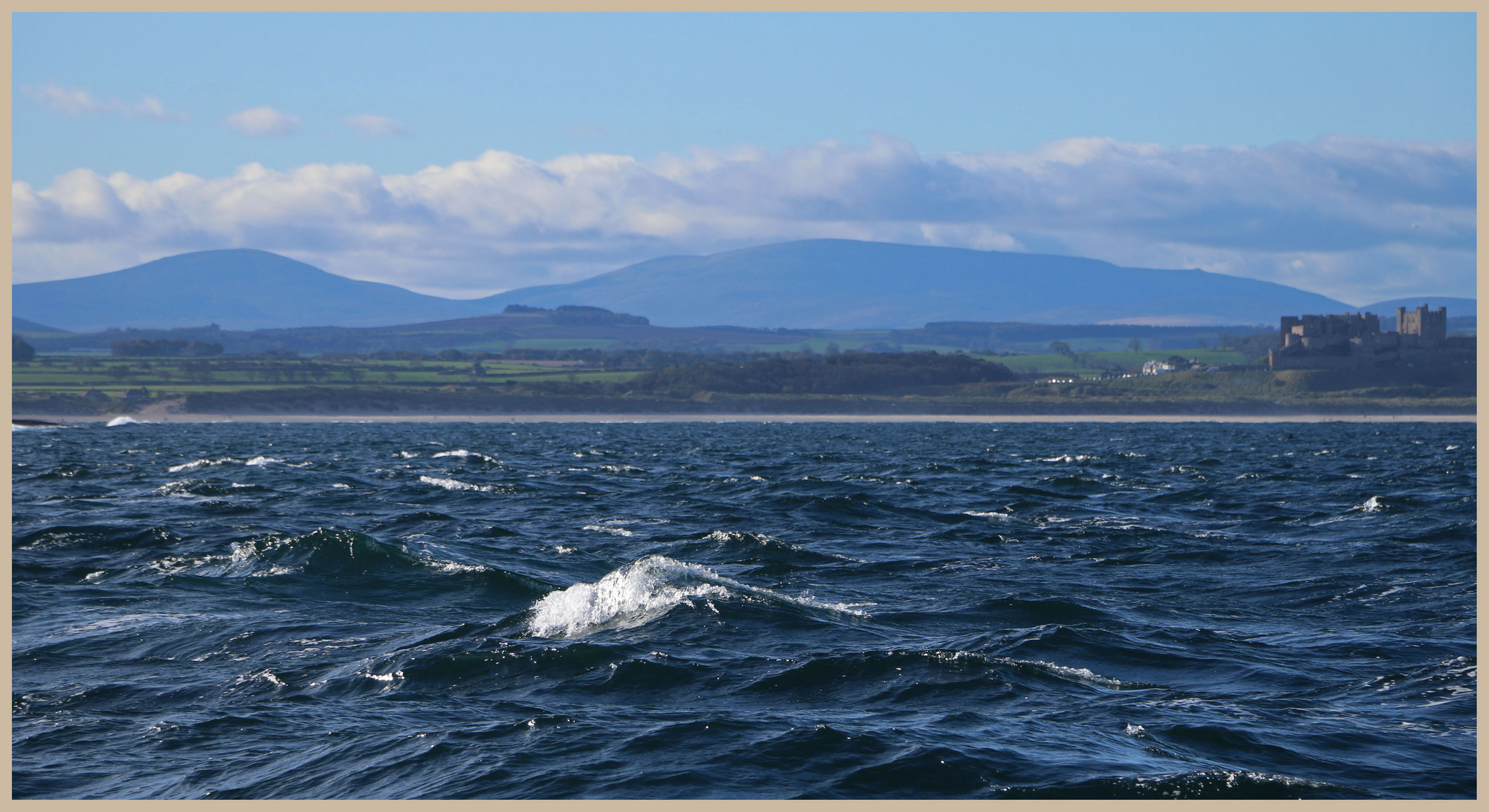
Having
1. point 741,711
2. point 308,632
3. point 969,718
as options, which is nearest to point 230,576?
point 308,632

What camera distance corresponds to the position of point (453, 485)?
48219 mm

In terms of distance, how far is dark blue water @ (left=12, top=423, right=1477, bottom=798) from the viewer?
39.7 feet

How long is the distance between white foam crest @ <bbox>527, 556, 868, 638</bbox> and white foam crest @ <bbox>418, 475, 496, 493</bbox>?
24.5 m

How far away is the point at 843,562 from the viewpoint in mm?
26328

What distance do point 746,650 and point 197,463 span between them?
53.9 metres

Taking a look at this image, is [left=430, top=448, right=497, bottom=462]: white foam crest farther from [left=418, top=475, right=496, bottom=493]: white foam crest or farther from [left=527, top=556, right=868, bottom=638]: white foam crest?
[left=527, top=556, right=868, bottom=638]: white foam crest

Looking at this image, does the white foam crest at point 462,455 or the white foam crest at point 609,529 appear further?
the white foam crest at point 462,455

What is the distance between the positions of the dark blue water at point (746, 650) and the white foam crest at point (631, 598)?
85 millimetres

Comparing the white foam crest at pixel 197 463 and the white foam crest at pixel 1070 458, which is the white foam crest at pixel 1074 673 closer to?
the white foam crest at pixel 197 463

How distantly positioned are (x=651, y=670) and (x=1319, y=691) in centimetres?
751

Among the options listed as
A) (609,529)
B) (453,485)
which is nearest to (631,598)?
(609,529)

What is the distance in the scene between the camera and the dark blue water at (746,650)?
1211cm

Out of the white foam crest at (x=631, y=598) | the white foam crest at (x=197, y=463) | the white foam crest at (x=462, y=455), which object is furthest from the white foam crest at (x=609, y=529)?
the white foam crest at (x=462, y=455)

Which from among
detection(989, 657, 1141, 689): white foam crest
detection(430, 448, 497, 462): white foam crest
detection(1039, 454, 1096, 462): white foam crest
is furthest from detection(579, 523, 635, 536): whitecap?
detection(1039, 454, 1096, 462): white foam crest
